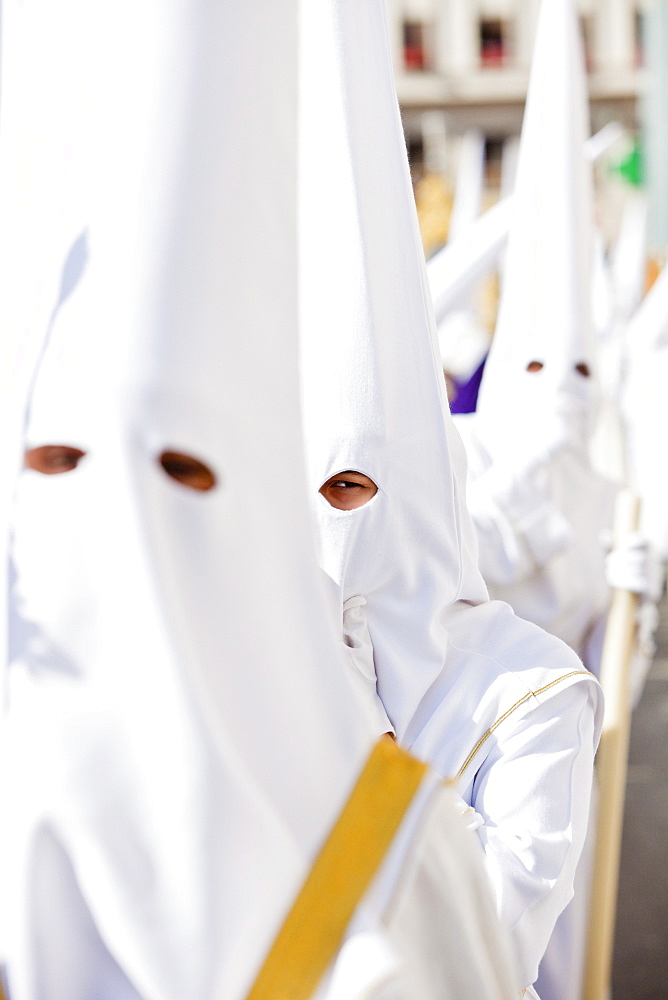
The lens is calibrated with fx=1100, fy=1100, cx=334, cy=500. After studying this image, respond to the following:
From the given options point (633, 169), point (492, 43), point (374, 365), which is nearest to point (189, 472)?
point (374, 365)

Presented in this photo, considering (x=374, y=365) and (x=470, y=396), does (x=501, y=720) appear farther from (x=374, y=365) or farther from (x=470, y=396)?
(x=470, y=396)

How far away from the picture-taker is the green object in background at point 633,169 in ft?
42.8

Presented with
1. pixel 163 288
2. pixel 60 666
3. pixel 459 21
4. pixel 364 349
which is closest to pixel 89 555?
pixel 60 666

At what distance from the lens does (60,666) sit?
74 centimetres

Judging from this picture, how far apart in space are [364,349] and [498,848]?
0.66m

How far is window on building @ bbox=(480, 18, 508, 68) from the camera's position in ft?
72.3

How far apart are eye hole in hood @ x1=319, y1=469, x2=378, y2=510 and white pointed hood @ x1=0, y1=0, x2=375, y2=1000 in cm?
72

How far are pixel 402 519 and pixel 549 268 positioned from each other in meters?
1.66

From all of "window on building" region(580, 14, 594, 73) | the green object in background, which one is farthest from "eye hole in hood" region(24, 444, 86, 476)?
"window on building" region(580, 14, 594, 73)

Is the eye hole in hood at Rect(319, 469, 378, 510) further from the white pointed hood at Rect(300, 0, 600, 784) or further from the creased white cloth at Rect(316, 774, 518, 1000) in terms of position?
the creased white cloth at Rect(316, 774, 518, 1000)

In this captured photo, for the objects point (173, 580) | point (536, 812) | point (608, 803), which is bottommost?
point (608, 803)

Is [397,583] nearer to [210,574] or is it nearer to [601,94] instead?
[210,574]

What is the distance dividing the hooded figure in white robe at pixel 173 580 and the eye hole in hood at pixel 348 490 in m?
0.72

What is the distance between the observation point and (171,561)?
0.74 metres
